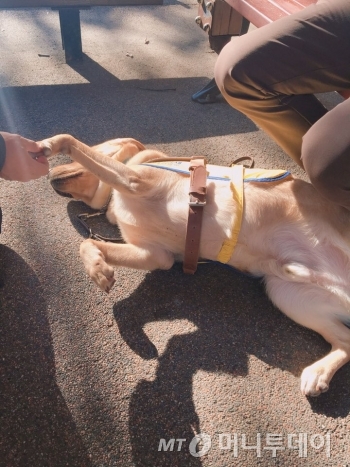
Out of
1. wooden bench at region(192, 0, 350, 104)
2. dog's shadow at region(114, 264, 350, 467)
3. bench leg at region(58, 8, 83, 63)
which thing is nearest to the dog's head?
dog's shadow at region(114, 264, 350, 467)

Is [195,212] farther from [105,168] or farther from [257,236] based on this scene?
[105,168]

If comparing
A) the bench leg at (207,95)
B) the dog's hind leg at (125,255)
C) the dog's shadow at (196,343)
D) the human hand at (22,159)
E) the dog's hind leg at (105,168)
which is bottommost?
the dog's shadow at (196,343)

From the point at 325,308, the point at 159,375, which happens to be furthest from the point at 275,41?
the point at 159,375

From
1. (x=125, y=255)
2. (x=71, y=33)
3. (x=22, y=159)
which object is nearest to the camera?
(x=22, y=159)

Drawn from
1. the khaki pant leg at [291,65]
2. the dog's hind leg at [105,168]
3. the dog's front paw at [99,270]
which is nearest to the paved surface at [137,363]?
the dog's front paw at [99,270]

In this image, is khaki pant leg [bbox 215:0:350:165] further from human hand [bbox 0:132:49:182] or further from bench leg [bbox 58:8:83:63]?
bench leg [bbox 58:8:83:63]

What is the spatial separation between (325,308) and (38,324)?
1.47 metres

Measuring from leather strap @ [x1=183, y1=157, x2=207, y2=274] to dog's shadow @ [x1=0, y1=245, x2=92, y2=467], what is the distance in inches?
32.0

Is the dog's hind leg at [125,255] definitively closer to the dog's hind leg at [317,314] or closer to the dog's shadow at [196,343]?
the dog's shadow at [196,343]

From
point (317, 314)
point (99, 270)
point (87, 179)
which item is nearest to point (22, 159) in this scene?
point (87, 179)

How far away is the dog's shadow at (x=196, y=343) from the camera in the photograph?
5.57 ft

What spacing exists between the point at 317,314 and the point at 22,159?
1688 mm

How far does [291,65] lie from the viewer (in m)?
2.02

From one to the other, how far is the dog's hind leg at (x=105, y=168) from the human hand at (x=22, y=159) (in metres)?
0.14
